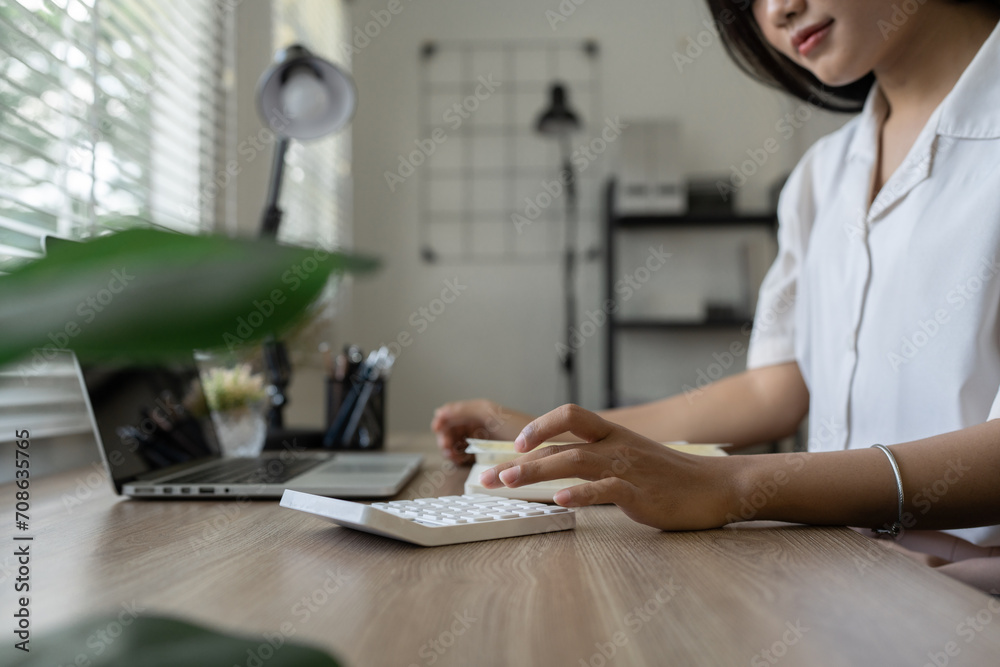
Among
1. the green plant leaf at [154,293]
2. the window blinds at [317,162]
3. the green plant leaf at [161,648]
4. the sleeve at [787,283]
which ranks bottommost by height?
the green plant leaf at [161,648]

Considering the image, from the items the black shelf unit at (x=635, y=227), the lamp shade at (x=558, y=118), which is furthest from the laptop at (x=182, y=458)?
the black shelf unit at (x=635, y=227)

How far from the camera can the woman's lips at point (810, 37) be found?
0.93m

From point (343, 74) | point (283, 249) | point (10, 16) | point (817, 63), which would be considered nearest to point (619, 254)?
point (343, 74)

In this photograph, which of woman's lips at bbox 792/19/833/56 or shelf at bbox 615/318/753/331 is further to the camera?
shelf at bbox 615/318/753/331

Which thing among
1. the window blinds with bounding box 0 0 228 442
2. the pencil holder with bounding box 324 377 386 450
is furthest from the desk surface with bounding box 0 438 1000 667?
the pencil holder with bounding box 324 377 386 450

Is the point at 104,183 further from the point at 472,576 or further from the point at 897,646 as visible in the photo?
the point at 897,646

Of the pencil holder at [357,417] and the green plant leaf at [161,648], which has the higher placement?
the green plant leaf at [161,648]

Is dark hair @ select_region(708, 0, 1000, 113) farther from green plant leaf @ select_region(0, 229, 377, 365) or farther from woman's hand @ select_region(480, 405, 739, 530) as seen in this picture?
green plant leaf @ select_region(0, 229, 377, 365)

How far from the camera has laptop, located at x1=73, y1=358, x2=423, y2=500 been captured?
746mm

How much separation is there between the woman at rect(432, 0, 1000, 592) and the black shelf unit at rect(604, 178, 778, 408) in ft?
5.79

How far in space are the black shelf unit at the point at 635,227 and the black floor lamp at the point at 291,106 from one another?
1.77m

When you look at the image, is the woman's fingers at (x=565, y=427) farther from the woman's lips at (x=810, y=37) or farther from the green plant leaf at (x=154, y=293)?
the woman's lips at (x=810, y=37)

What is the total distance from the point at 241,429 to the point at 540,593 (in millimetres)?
939

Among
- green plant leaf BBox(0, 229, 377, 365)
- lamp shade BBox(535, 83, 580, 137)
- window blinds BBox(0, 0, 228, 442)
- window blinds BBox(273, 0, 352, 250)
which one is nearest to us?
green plant leaf BBox(0, 229, 377, 365)
